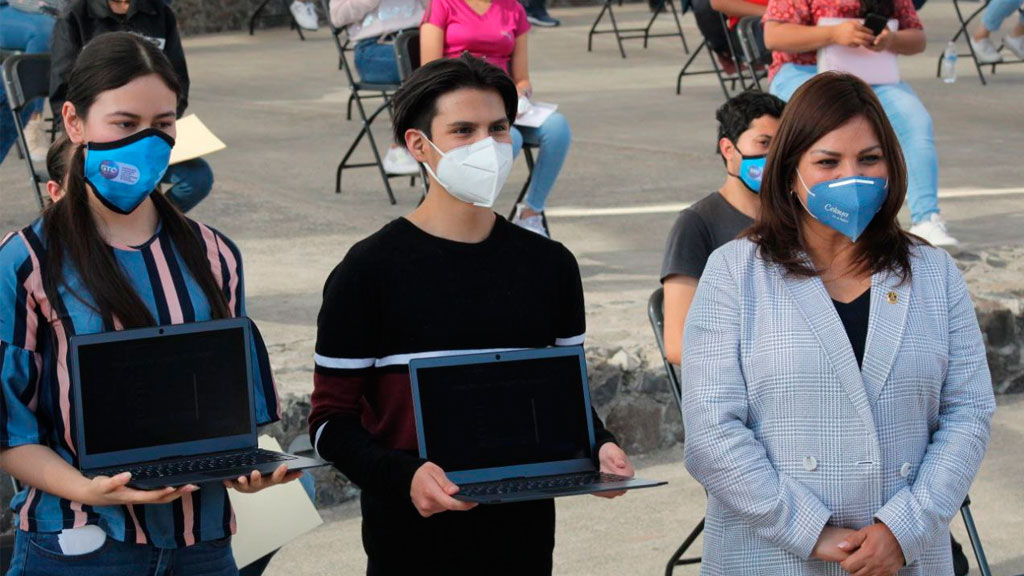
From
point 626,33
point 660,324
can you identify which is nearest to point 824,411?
point 660,324

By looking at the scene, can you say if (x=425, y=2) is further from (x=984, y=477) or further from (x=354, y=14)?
(x=984, y=477)

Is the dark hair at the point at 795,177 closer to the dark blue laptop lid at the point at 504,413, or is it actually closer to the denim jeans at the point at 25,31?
the dark blue laptop lid at the point at 504,413

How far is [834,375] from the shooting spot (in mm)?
2723

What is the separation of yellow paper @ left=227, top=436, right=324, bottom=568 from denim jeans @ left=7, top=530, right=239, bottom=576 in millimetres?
295

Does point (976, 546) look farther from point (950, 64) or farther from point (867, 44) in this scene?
point (950, 64)

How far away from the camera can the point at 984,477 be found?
4906mm

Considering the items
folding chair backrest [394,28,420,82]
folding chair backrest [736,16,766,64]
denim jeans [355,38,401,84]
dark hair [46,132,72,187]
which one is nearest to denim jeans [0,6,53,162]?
denim jeans [355,38,401,84]

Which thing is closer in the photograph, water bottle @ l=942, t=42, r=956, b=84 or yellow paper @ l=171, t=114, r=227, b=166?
yellow paper @ l=171, t=114, r=227, b=166

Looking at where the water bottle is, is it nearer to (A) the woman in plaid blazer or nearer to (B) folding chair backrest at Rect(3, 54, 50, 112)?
(B) folding chair backrest at Rect(3, 54, 50, 112)

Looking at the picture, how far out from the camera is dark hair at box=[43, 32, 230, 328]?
2.47m

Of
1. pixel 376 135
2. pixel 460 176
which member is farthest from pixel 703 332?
pixel 376 135

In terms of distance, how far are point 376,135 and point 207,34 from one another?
251 inches

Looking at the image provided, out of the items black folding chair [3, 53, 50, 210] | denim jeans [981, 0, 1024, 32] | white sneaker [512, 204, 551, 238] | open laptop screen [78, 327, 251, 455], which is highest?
open laptop screen [78, 327, 251, 455]

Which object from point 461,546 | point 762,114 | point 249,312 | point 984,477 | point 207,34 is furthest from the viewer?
point 207,34
